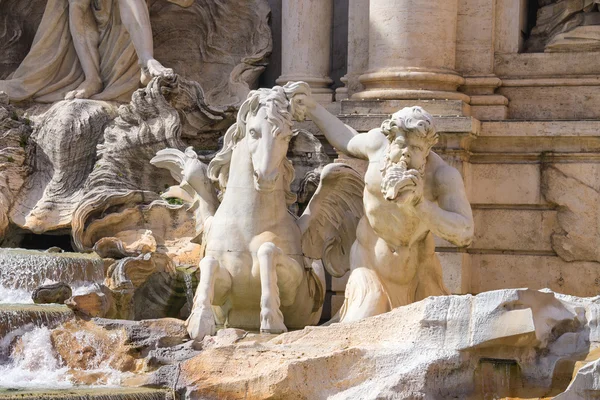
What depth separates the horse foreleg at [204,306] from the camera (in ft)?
34.1

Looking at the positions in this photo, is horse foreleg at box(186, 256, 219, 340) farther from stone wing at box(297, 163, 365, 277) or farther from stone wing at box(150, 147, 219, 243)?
stone wing at box(297, 163, 365, 277)

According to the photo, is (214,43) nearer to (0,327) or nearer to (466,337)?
(0,327)

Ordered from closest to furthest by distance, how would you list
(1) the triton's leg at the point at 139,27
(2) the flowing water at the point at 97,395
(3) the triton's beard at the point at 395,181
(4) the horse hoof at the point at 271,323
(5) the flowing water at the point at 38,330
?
(2) the flowing water at the point at 97,395 < (5) the flowing water at the point at 38,330 < (3) the triton's beard at the point at 395,181 < (4) the horse hoof at the point at 271,323 < (1) the triton's leg at the point at 139,27

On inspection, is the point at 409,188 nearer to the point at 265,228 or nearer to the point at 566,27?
the point at 265,228

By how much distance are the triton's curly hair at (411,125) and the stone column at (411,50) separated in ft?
10.9

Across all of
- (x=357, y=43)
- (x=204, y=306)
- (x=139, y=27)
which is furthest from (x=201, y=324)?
(x=139, y=27)

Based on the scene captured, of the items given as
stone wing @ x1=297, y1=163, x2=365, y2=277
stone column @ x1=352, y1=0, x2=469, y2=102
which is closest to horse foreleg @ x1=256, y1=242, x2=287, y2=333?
stone wing @ x1=297, y1=163, x2=365, y2=277

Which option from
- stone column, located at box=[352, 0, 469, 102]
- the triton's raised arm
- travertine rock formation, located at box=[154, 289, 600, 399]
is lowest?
travertine rock formation, located at box=[154, 289, 600, 399]

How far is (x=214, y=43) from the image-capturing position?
611 inches

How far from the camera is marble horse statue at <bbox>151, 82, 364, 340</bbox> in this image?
35.7 ft

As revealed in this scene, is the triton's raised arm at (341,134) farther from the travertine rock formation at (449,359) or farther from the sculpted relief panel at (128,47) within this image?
the sculpted relief panel at (128,47)

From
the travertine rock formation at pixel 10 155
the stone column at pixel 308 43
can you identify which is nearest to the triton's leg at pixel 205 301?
the travertine rock formation at pixel 10 155

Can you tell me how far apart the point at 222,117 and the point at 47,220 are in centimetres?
193

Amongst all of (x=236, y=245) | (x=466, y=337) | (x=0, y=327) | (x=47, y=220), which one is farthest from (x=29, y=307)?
(x=466, y=337)
